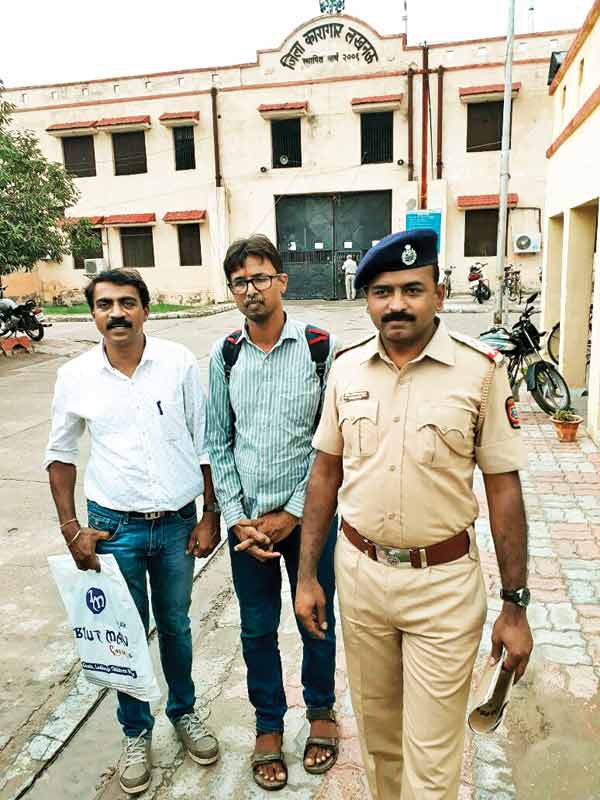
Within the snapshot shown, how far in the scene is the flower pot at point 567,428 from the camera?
6.68 meters

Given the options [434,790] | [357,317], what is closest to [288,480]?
[434,790]

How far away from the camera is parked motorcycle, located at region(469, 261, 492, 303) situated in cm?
1986

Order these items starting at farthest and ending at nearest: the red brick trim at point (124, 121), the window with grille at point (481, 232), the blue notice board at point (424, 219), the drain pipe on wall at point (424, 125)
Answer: the red brick trim at point (124, 121) → the window with grille at point (481, 232) → the drain pipe on wall at point (424, 125) → the blue notice board at point (424, 219)

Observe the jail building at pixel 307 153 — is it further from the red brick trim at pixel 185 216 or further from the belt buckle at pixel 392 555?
the belt buckle at pixel 392 555

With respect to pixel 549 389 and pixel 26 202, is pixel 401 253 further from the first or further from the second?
pixel 26 202

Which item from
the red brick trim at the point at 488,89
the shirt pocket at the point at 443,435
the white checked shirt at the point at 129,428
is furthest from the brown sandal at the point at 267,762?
the red brick trim at the point at 488,89

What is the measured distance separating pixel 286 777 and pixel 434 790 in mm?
822

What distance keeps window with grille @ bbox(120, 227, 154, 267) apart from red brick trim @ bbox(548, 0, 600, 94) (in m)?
17.4

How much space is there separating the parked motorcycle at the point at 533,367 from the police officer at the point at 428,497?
5765mm

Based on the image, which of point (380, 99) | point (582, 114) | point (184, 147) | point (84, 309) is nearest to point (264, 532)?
point (582, 114)

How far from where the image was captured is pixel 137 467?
96.7 inches

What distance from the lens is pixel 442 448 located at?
191 cm

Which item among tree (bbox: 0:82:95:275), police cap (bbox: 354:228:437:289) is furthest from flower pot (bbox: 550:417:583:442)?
tree (bbox: 0:82:95:275)

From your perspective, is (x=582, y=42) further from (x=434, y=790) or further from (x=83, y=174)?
(x=83, y=174)
